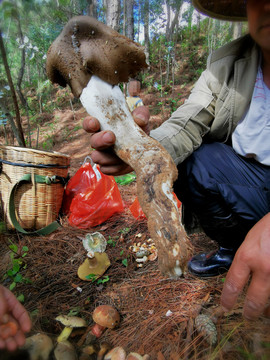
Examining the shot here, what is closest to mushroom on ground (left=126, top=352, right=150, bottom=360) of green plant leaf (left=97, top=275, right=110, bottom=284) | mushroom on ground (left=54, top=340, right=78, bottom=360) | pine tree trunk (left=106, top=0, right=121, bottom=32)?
mushroom on ground (left=54, top=340, right=78, bottom=360)

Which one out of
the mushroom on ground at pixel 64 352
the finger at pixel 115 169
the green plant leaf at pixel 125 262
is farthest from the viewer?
the green plant leaf at pixel 125 262

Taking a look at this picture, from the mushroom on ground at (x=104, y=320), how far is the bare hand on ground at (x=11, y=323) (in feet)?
1.30

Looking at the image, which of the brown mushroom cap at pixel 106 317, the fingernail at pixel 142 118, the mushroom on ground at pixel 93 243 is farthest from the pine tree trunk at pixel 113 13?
the brown mushroom cap at pixel 106 317

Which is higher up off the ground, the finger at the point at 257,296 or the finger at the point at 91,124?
the finger at the point at 91,124

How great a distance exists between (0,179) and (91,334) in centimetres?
150

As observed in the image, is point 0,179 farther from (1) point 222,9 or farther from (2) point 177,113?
(1) point 222,9

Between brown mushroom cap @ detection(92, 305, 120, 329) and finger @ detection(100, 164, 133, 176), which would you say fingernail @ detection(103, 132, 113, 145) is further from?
brown mushroom cap @ detection(92, 305, 120, 329)

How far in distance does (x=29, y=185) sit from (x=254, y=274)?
1.75 metres

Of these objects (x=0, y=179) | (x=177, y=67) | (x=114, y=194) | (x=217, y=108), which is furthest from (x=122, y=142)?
(x=177, y=67)

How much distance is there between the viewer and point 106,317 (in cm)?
96

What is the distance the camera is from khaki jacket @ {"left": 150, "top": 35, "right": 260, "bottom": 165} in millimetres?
1080

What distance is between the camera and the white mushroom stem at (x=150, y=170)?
686 mm

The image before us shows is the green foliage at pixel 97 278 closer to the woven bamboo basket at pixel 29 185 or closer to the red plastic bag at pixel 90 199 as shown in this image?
the red plastic bag at pixel 90 199

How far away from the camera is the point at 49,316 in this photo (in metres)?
1.02
